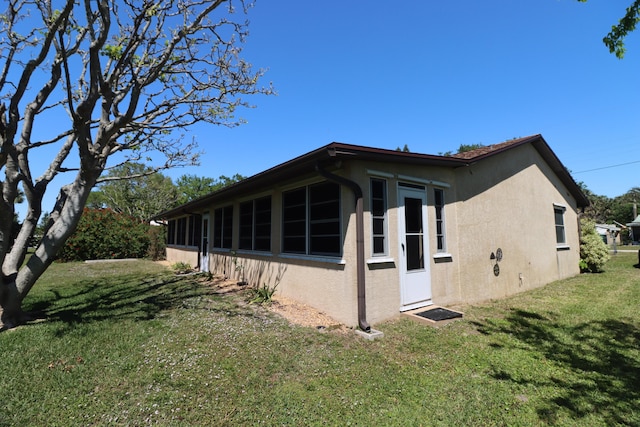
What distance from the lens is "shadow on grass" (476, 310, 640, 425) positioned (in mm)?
2999

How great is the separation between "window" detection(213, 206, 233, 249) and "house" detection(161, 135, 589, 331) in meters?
0.10

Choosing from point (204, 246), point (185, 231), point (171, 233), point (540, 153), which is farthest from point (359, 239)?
point (171, 233)

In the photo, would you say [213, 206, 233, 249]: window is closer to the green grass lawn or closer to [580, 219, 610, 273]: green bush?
the green grass lawn

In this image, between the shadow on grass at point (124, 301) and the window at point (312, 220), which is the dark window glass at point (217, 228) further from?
the window at point (312, 220)

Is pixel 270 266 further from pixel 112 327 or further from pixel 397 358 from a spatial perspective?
pixel 397 358

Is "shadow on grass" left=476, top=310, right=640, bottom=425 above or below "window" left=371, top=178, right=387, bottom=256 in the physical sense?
below

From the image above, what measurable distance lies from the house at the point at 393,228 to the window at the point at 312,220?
0.07 feet

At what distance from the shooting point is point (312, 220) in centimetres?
631

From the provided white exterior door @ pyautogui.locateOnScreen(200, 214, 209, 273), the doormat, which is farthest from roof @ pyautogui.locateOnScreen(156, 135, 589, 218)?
white exterior door @ pyautogui.locateOnScreen(200, 214, 209, 273)

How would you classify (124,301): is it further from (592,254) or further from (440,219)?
(592,254)

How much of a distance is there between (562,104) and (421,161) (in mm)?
8139

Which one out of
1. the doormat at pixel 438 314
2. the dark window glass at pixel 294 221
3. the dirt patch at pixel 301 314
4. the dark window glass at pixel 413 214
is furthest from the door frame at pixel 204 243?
the doormat at pixel 438 314

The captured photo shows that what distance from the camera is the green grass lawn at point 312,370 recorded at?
2.86 m

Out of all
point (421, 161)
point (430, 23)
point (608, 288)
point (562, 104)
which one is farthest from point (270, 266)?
point (562, 104)
